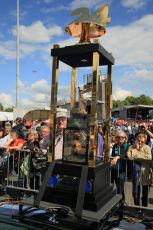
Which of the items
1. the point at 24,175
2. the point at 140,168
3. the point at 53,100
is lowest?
the point at 24,175

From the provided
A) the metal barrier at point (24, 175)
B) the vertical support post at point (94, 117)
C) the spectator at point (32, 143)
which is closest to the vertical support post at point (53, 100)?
the vertical support post at point (94, 117)

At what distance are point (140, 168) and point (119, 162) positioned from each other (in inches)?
15.7

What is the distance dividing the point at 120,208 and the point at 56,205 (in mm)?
575

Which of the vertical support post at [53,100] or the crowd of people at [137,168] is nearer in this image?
the vertical support post at [53,100]

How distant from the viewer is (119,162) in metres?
6.12

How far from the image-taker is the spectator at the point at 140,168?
599 centimetres

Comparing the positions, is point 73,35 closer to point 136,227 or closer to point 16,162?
point 136,227

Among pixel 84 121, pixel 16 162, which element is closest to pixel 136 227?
pixel 84 121

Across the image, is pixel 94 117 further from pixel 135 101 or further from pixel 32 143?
pixel 135 101

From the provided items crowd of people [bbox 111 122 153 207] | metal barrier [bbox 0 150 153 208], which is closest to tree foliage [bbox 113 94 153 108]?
metal barrier [bbox 0 150 153 208]

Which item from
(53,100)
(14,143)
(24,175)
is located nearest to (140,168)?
(24,175)

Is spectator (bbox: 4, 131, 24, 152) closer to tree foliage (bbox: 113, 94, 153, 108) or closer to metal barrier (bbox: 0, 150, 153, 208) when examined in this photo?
metal barrier (bbox: 0, 150, 153, 208)

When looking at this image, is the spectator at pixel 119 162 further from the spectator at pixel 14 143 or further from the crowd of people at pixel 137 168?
the spectator at pixel 14 143

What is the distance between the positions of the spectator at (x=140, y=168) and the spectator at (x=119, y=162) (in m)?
0.17
